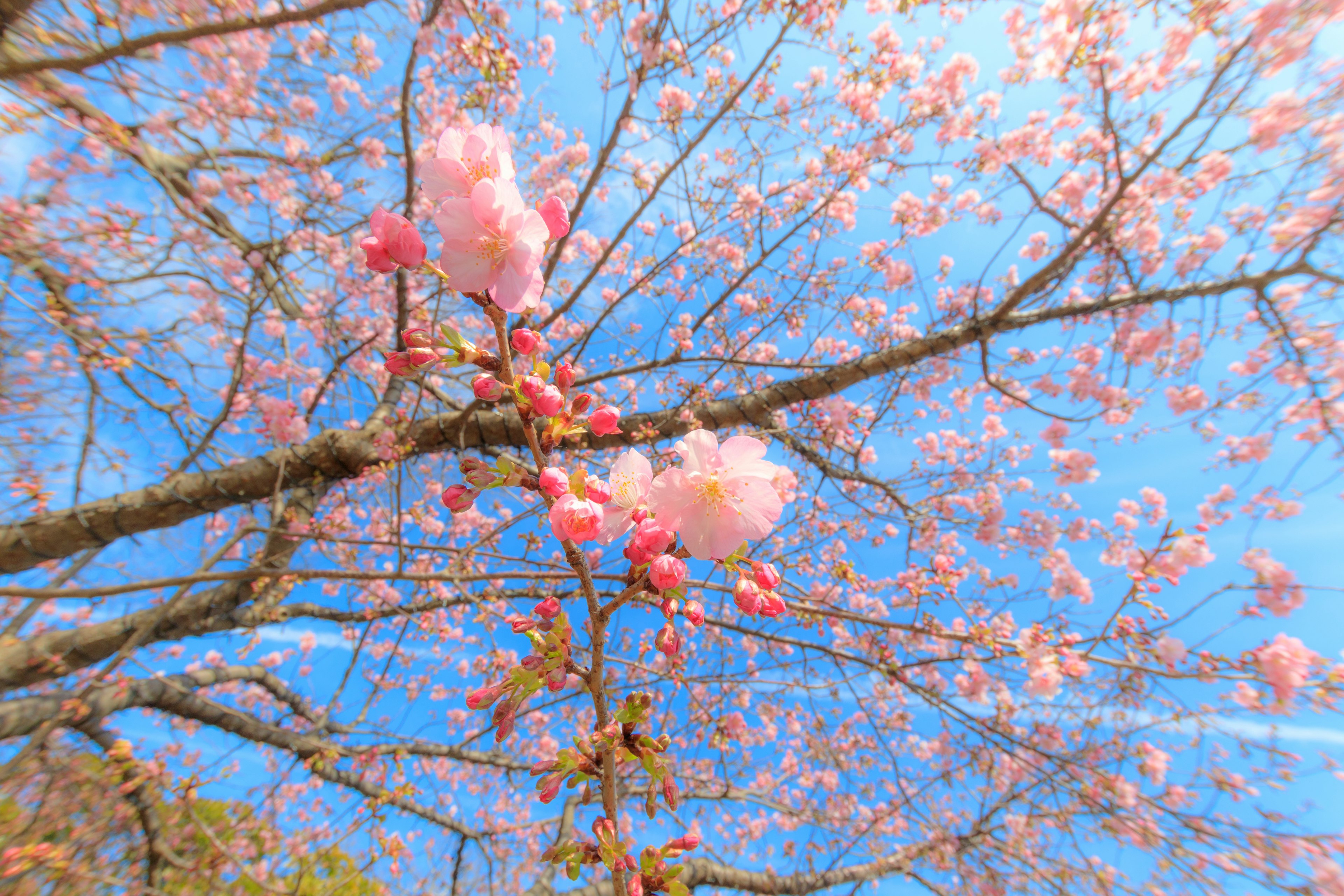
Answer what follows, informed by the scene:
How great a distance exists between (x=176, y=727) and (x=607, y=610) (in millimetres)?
6674

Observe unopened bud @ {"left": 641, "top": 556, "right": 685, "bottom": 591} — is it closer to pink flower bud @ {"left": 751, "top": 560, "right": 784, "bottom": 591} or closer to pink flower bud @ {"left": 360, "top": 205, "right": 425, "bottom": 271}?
pink flower bud @ {"left": 751, "top": 560, "right": 784, "bottom": 591}

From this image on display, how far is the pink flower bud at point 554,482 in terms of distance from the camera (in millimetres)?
875

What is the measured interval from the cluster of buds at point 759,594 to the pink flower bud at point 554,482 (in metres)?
0.38

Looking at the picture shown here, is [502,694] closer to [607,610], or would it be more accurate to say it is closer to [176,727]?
[607,610]

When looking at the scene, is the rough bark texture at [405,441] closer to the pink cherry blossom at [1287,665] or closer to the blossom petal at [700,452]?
the blossom petal at [700,452]

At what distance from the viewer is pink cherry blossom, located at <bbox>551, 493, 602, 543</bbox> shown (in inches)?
32.9

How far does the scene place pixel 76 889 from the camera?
2500 mm

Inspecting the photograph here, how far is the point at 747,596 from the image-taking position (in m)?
0.93

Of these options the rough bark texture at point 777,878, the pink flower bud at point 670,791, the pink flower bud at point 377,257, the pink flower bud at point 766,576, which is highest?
the pink flower bud at point 377,257

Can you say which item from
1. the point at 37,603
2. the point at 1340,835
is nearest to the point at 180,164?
the point at 37,603

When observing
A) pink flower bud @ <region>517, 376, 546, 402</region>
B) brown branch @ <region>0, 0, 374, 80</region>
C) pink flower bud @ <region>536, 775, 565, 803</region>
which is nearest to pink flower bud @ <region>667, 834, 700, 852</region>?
pink flower bud @ <region>536, 775, 565, 803</region>

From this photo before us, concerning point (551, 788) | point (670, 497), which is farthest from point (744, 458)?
point (551, 788)

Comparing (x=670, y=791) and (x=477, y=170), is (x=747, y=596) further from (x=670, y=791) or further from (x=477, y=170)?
(x=477, y=170)

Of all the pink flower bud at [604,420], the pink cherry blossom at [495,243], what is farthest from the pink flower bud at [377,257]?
the pink flower bud at [604,420]
